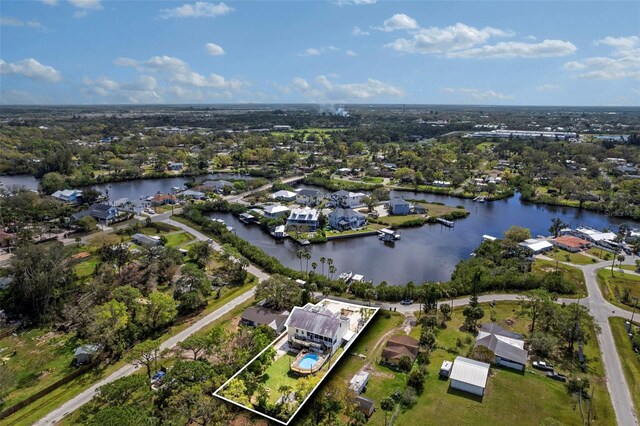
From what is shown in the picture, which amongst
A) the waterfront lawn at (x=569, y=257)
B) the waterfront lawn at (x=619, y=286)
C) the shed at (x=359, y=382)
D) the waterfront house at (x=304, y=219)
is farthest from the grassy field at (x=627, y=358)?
the waterfront house at (x=304, y=219)

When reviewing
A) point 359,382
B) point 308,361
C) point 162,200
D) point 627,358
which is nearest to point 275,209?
point 162,200

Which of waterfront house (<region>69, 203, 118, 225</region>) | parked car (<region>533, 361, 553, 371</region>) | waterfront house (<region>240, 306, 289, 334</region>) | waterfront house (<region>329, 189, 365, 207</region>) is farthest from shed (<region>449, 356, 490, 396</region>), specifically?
waterfront house (<region>69, 203, 118, 225</region>)

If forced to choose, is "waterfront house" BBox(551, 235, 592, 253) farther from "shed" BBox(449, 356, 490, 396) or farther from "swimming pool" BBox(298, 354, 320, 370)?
"swimming pool" BBox(298, 354, 320, 370)

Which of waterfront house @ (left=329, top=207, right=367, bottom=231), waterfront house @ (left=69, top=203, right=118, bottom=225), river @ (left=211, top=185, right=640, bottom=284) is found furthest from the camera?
waterfront house @ (left=329, top=207, right=367, bottom=231)

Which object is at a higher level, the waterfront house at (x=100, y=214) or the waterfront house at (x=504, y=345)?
the waterfront house at (x=100, y=214)

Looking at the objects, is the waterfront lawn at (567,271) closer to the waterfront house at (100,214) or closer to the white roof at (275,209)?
the white roof at (275,209)

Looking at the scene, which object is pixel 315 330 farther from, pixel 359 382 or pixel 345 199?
pixel 345 199

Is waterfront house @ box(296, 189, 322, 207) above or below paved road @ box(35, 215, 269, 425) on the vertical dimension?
above
